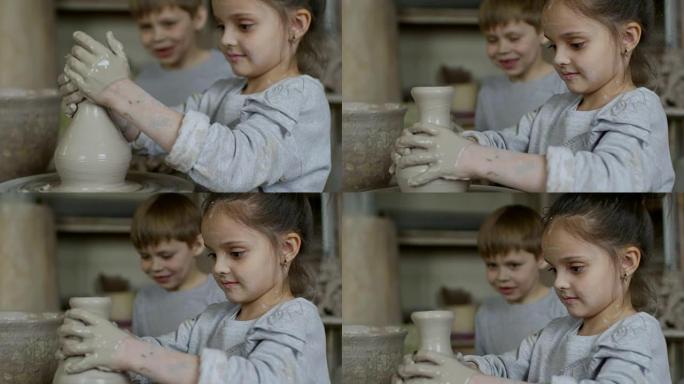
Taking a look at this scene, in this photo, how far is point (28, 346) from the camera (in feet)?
5.15

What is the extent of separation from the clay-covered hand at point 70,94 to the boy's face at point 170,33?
6.3 inches

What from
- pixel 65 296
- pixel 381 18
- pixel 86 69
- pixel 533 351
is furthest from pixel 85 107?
pixel 533 351

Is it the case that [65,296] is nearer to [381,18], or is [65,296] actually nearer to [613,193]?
[381,18]

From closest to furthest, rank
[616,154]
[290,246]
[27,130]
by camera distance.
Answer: [616,154]
[290,246]
[27,130]

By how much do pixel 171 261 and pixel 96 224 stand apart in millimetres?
100

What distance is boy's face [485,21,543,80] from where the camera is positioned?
1.54 m

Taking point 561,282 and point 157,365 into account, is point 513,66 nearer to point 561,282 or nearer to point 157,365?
point 561,282

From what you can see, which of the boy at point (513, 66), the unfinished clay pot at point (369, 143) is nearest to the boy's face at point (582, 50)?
the boy at point (513, 66)

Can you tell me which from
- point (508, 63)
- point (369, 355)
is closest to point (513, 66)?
point (508, 63)

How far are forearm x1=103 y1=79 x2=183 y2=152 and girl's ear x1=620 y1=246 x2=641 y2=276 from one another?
1.62 ft

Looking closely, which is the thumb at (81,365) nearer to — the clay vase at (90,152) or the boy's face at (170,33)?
the clay vase at (90,152)

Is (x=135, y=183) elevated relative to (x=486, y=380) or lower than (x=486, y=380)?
elevated

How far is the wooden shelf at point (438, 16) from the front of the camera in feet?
5.15

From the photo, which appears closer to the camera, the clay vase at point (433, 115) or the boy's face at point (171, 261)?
the clay vase at point (433, 115)
